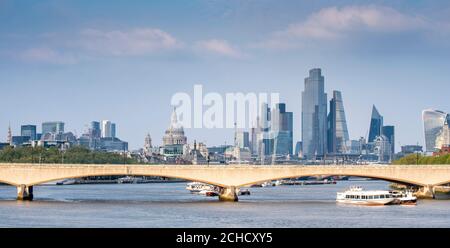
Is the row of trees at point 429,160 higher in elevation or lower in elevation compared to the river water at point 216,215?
higher

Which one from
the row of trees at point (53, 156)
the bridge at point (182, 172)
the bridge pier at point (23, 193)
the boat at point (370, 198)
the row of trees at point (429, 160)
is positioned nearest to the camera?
the boat at point (370, 198)

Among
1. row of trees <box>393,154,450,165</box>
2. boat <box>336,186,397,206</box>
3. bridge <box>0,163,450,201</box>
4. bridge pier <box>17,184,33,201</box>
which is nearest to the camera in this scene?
boat <box>336,186,397,206</box>

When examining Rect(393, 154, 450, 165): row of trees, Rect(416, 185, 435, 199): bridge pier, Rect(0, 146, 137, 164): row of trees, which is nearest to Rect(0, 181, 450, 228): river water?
Rect(416, 185, 435, 199): bridge pier

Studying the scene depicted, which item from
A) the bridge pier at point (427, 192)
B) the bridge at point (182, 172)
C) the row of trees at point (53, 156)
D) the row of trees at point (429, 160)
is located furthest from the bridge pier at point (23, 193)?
the row of trees at point (53, 156)

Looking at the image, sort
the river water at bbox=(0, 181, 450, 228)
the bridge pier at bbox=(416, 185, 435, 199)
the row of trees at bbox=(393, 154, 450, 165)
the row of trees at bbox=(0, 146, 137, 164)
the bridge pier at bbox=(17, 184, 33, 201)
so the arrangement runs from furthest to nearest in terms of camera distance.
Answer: the row of trees at bbox=(0, 146, 137, 164)
the row of trees at bbox=(393, 154, 450, 165)
the bridge pier at bbox=(416, 185, 435, 199)
the bridge pier at bbox=(17, 184, 33, 201)
the river water at bbox=(0, 181, 450, 228)

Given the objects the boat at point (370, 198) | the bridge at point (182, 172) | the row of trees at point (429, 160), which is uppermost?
the row of trees at point (429, 160)

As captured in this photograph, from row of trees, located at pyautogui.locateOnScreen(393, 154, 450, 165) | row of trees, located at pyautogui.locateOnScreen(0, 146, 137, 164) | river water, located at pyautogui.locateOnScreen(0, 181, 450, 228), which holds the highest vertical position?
row of trees, located at pyautogui.locateOnScreen(0, 146, 137, 164)

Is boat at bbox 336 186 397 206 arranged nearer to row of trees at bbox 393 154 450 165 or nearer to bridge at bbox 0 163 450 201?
bridge at bbox 0 163 450 201

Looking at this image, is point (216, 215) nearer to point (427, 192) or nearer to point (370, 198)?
point (370, 198)

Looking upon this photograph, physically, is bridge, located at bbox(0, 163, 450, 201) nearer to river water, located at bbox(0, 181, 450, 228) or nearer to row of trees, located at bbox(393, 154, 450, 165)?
river water, located at bbox(0, 181, 450, 228)

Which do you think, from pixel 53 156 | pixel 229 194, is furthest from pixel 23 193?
pixel 53 156

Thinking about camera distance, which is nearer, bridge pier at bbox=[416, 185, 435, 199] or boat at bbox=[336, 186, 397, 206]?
boat at bbox=[336, 186, 397, 206]

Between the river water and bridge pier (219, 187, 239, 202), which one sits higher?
bridge pier (219, 187, 239, 202)

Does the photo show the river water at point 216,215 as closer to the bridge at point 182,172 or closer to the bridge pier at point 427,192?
the bridge at point 182,172
